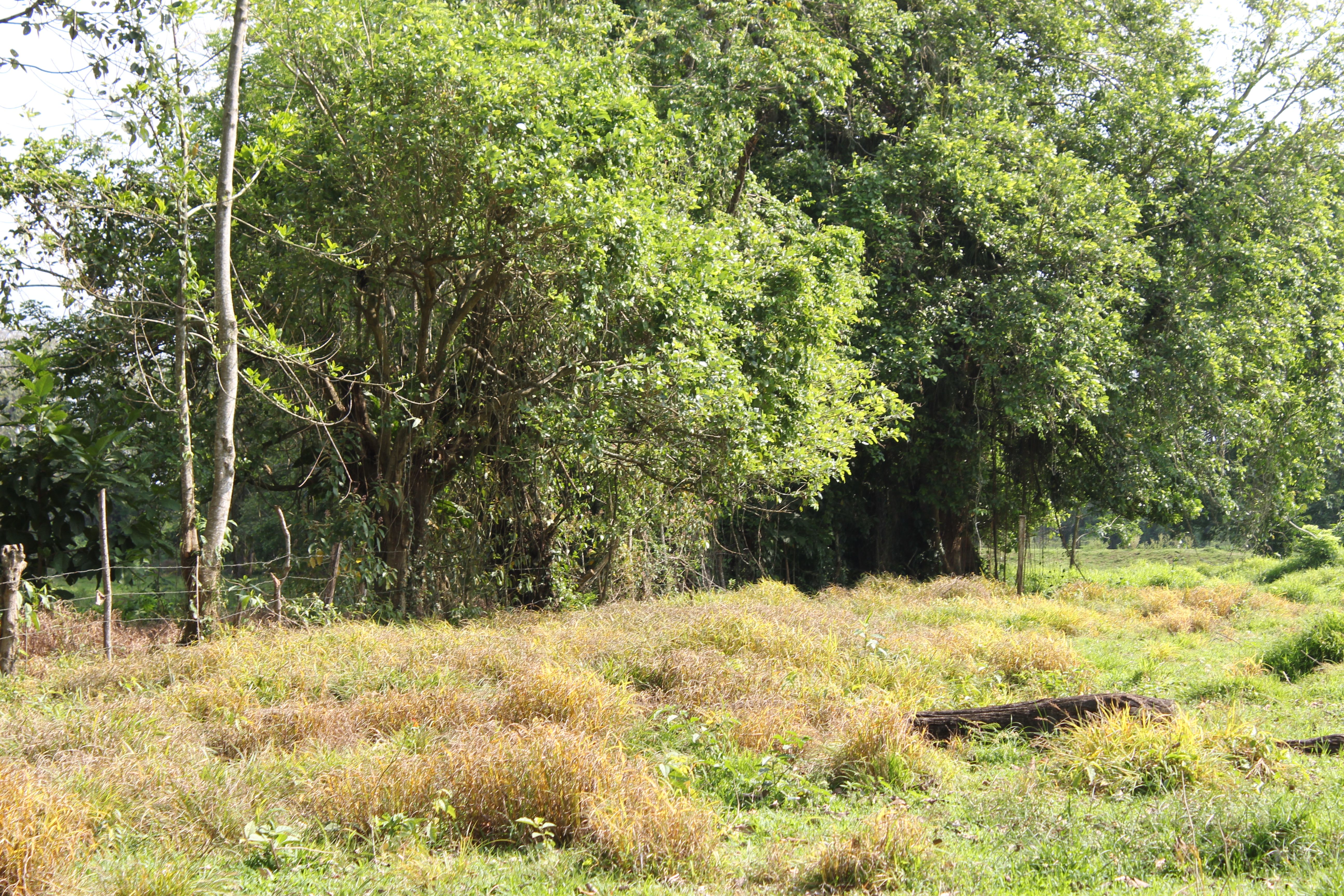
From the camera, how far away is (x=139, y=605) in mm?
10406

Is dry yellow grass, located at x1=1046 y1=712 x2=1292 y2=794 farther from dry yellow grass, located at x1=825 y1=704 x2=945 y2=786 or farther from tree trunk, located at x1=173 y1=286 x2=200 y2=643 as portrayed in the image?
tree trunk, located at x1=173 y1=286 x2=200 y2=643

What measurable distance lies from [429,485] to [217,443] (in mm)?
3660

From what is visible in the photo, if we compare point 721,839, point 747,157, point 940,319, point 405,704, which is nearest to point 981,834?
point 721,839

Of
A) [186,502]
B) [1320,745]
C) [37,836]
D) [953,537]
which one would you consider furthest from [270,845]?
[953,537]

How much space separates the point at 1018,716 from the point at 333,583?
6.06 m

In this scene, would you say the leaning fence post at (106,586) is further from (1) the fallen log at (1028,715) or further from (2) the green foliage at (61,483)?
(1) the fallen log at (1028,715)

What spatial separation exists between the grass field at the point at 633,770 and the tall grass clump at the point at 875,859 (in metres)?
0.01

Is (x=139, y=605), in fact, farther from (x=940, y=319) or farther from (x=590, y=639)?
(x=940, y=319)

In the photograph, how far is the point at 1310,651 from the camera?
9.63 m

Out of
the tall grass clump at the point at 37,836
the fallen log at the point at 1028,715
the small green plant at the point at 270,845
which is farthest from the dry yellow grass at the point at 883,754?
the tall grass clump at the point at 37,836

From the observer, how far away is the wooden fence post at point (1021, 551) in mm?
16141

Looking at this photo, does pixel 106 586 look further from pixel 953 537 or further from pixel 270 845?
pixel 953 537

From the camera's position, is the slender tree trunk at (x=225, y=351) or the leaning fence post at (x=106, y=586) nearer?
the leaning fence post at (x=106, y=586)

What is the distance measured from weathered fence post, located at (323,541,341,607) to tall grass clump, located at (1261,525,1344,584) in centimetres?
1560
